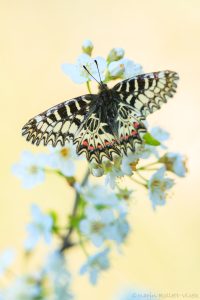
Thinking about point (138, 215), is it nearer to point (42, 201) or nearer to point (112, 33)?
point (42, 201)

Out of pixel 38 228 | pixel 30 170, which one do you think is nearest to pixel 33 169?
pixel 30 170

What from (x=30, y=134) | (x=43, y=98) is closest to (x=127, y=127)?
(x=30, y=134)

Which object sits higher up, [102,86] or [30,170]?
[102,86]

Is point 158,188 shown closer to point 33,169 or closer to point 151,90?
point 151,90

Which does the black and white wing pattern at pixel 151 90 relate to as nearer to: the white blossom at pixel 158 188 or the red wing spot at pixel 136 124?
the red wing spot at pixel 136 124

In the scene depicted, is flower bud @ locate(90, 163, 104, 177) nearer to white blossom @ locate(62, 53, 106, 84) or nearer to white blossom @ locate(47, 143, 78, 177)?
white blossom @ locate(47, 143, 78, 177)

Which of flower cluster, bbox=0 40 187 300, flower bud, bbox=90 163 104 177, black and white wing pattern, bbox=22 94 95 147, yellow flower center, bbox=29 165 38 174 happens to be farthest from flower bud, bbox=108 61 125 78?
yellow flower center, bbox=29 165 38 174

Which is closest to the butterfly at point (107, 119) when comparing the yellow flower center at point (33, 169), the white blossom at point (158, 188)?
the white blossom at point (158, 188)
